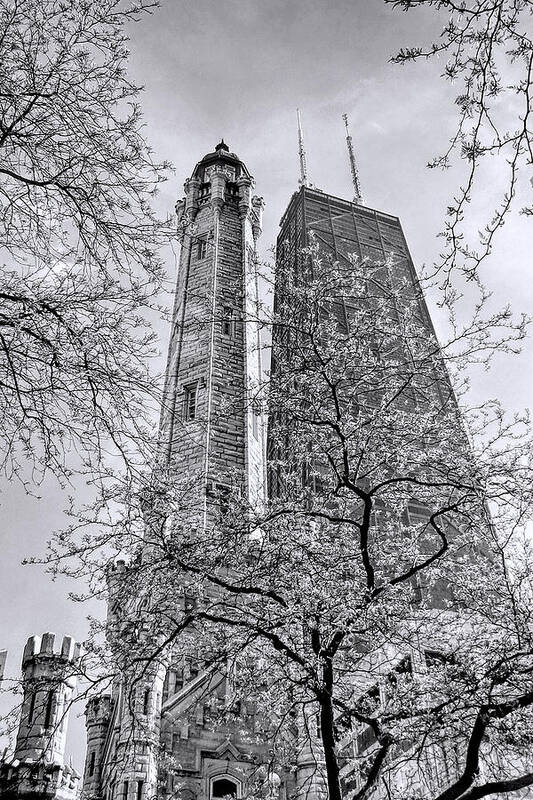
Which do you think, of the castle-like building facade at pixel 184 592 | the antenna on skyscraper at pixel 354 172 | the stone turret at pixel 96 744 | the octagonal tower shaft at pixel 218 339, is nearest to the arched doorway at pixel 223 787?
the castle-like building facade at pixel 184 592

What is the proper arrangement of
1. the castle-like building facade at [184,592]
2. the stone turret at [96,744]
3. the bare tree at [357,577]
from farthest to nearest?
the stone turret at [96,744] → the castle-like building facade at [184,592] → the bare tree at [357,577]

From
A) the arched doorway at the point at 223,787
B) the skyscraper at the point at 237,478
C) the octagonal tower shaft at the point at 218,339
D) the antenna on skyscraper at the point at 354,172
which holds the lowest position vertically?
the arched doorway at the point at 223,787

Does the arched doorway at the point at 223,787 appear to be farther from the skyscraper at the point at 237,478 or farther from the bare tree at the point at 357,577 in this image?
the bare tree at the point at 357,577

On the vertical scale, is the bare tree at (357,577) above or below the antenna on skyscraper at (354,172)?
below

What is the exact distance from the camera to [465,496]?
10.6 metres

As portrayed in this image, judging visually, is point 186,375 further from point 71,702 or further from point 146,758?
point 71,702

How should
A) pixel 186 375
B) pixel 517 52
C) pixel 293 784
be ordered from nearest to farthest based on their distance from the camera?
pixel 517 52
pixel 293 784
pixel 186 375

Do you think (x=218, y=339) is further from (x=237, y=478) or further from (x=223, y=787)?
(x=223, y=787)

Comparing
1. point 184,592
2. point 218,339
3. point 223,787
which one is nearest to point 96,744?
point 223,787

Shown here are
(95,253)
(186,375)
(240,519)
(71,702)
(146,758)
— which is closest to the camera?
(95,253)

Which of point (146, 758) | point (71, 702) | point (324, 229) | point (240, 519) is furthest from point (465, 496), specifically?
point (324, 229)

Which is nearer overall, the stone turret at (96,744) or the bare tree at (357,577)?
the bare tree at (357,577)

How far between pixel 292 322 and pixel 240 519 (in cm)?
415

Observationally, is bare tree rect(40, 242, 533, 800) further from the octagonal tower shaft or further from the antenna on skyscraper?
the antenna on skyscraper
